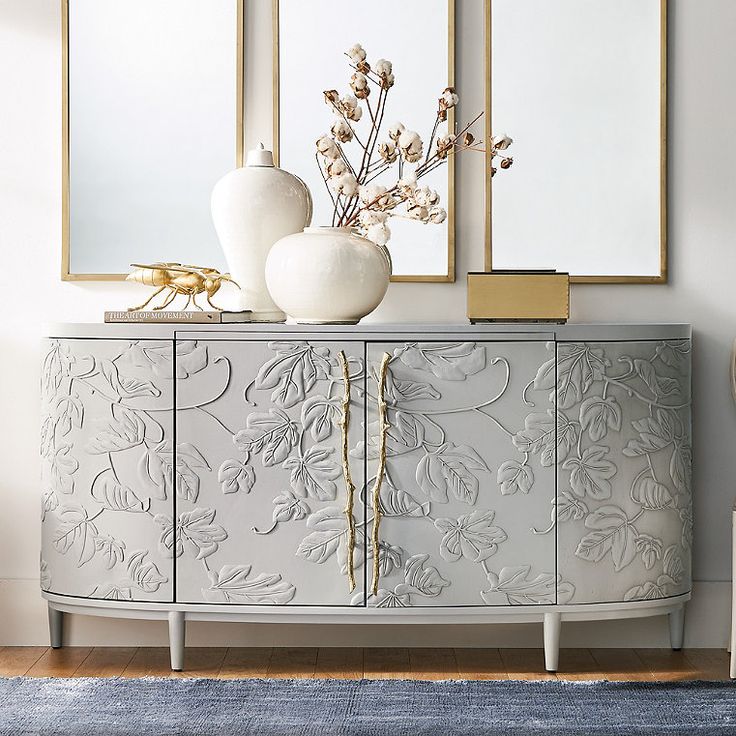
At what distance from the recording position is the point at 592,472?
2.35 m

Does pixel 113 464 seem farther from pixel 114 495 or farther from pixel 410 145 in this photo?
pixel 410 145

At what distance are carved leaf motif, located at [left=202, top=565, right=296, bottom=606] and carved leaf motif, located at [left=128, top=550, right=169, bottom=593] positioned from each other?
13 centimetres

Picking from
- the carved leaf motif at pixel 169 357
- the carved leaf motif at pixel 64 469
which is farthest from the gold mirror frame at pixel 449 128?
the carved leaf motif at pixel 64 469

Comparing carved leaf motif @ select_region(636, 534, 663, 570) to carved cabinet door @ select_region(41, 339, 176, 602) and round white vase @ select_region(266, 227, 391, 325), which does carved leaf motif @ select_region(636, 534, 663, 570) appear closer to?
round white vase @ select_region(266, 227, 391, 325)

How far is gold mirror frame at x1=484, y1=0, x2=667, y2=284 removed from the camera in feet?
8.70

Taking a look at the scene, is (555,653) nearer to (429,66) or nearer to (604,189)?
(604,189)

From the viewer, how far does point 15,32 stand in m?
2.68

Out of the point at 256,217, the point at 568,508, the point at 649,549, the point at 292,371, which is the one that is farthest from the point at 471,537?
the point at 256,217

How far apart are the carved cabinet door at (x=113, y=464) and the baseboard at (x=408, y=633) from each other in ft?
1.11

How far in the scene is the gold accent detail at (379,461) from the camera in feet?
7.53

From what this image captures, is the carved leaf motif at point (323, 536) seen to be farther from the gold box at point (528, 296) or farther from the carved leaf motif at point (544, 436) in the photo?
the gold box at point (528, 296)

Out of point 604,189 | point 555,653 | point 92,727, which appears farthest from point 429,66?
point 92,727

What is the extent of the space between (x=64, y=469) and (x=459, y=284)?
3.81 feet

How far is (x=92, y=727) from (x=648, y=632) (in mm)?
1499
